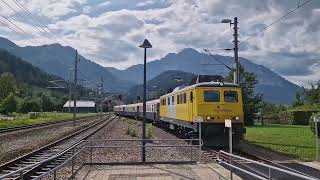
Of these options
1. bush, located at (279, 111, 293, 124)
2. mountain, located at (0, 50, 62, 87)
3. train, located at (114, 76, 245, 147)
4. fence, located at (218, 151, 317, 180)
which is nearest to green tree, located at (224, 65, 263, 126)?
bush, located at (279, 111, 293, 124)

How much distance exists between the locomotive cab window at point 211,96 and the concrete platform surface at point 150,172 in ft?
23.0

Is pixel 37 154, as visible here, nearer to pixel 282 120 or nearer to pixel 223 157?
pixel 223 157

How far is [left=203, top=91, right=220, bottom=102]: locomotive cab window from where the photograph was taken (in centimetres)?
2195

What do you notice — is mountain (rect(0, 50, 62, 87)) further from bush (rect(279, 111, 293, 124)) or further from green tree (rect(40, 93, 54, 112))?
bush (rect(279, 111, 293, 124))

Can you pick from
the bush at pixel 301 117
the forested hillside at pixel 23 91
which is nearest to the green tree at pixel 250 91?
the bush at pixel 301 117

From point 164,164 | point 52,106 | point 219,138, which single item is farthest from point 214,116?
A: point 52,106

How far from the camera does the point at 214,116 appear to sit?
858 inches

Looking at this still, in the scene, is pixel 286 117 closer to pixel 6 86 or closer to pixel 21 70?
pixel 6 86

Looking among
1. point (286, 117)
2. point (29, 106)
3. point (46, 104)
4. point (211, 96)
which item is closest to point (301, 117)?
point (286, 117)

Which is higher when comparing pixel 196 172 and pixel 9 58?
pixel 9 58

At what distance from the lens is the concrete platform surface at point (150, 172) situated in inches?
504

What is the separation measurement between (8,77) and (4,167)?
3888 inches

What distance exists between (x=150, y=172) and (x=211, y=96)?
29.4 feet

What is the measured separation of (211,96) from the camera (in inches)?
869
